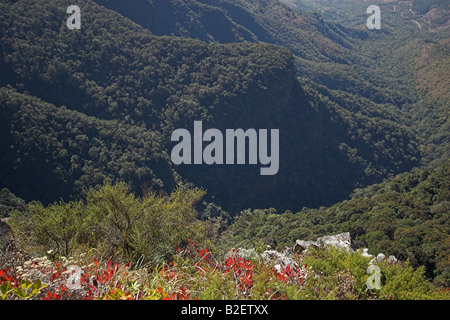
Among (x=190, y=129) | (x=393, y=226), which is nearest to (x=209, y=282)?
(x=393, y=226)

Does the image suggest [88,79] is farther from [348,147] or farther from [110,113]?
[348,147]

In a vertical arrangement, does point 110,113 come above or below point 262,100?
below

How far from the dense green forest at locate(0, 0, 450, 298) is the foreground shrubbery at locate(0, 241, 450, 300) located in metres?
1.04

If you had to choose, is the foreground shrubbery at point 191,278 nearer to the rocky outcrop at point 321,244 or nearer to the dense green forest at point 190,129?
the dense green forest at point 190,129

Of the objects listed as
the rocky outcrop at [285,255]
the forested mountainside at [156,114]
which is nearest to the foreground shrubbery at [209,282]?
the rocky outcrop at [285,255]

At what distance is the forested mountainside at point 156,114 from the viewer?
40.3 meters

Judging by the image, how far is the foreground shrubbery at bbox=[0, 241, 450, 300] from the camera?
4.96 meters

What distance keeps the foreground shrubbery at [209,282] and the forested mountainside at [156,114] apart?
36.2 metres

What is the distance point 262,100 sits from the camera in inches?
2645

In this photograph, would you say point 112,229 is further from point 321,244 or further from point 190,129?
point 190,129

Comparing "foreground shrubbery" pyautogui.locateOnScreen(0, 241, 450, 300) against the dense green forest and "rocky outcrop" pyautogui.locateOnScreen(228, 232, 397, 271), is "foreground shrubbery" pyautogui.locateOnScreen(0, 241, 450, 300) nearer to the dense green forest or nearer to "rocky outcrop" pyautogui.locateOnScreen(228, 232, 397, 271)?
"rocky outcrop" pyautogui.locateOnScreen(228, 232, 397, 271)
